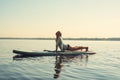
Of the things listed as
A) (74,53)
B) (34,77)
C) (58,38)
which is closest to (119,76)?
(34,77)

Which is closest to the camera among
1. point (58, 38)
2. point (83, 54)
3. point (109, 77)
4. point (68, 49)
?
point (109, 77)

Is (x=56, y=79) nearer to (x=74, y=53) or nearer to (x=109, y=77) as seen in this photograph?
(x=109, y=77)

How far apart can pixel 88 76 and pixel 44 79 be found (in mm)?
3013

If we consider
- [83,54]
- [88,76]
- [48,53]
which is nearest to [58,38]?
[48,53]

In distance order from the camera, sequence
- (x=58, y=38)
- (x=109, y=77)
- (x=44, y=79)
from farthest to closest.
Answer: (x=58, y=38), (x=109, y=77), (x=44, y=79)

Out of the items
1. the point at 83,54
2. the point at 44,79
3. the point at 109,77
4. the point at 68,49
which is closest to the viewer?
the point at 44,79

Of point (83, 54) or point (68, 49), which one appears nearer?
point (68, 49)

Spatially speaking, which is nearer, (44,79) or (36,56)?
(44,79)

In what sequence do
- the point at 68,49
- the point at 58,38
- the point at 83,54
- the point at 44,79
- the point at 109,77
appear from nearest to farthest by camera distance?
the point at 44,79
the point at 109,77
the point at 58,38
the point at 68,49
the point at 83,54

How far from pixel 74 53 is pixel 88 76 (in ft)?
47.6

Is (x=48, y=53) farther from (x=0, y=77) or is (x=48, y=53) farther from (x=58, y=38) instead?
(x=0, y=77)

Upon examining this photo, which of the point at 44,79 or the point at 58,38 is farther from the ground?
the point at 58,38

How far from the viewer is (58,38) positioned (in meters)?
27.5

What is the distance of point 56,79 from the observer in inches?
565
